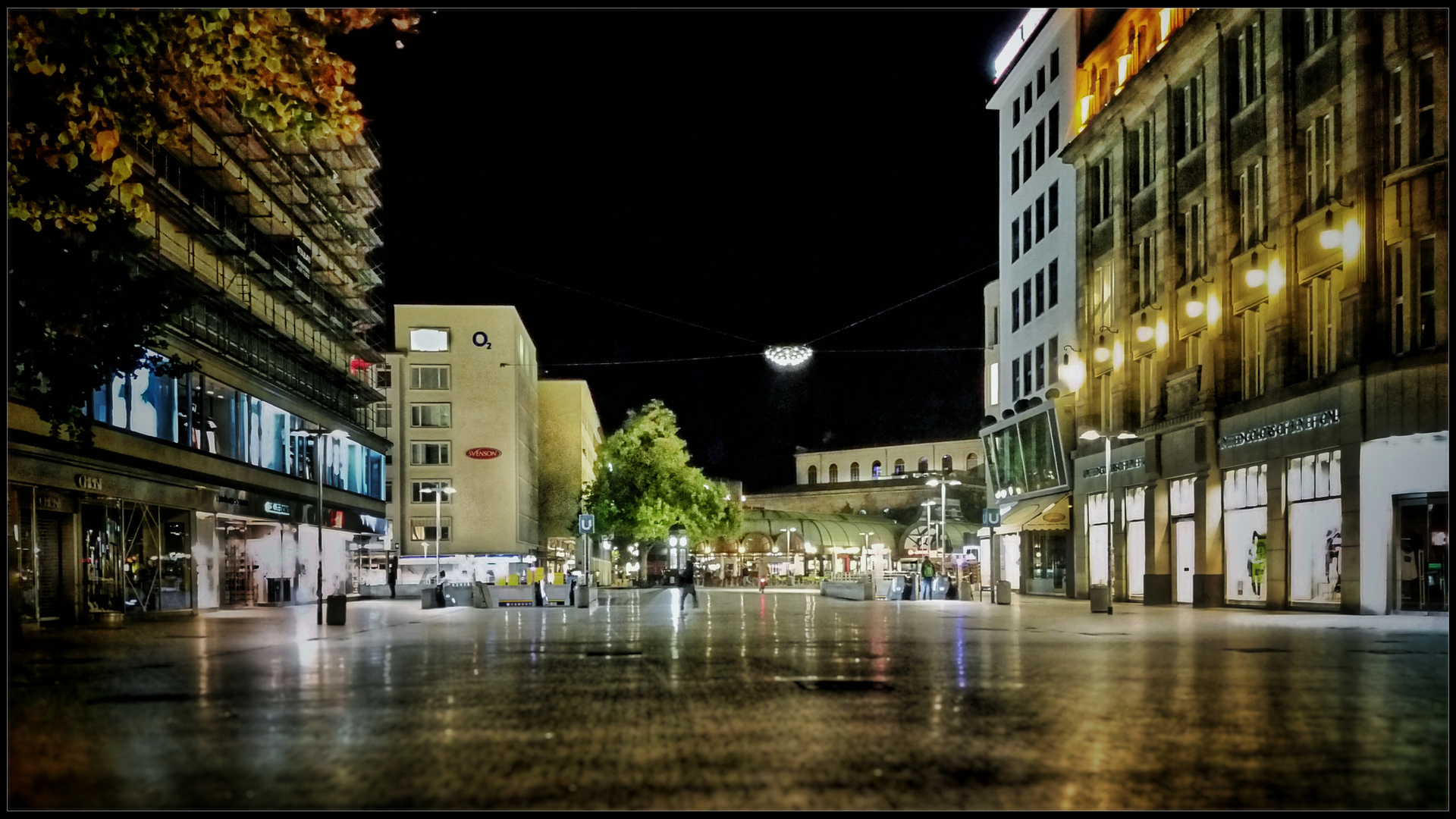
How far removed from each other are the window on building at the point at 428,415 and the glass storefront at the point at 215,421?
92.6ft

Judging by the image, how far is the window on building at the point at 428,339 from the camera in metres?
88.5

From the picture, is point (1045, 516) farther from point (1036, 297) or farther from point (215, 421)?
point (215, 421)

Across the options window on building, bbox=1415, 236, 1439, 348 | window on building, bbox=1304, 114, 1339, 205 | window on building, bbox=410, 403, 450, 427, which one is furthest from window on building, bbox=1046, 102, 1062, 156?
window on building, bbox=410, 403, 450, 427

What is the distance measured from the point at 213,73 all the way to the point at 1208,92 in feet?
106

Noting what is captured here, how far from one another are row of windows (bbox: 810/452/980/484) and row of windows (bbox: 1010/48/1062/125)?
64656 millimetres

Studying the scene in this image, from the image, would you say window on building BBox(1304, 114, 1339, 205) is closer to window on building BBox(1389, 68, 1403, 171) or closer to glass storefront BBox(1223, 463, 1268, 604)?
window on building BBox(1389, 68, 1403, 171)

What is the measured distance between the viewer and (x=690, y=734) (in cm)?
995

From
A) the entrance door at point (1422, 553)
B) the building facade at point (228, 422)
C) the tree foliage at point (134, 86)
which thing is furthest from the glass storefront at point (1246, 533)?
the tree foliage at point (134, 86)

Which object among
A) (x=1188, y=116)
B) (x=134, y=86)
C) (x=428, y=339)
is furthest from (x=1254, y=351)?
(x=428, y=339)

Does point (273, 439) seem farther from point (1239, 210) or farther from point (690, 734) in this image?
point (690, 734)

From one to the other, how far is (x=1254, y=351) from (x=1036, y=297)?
20.0m

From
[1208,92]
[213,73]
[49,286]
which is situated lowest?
[49,286]

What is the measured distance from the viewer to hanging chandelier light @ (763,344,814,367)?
33969mm

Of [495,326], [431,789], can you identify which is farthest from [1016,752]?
[495,326]
